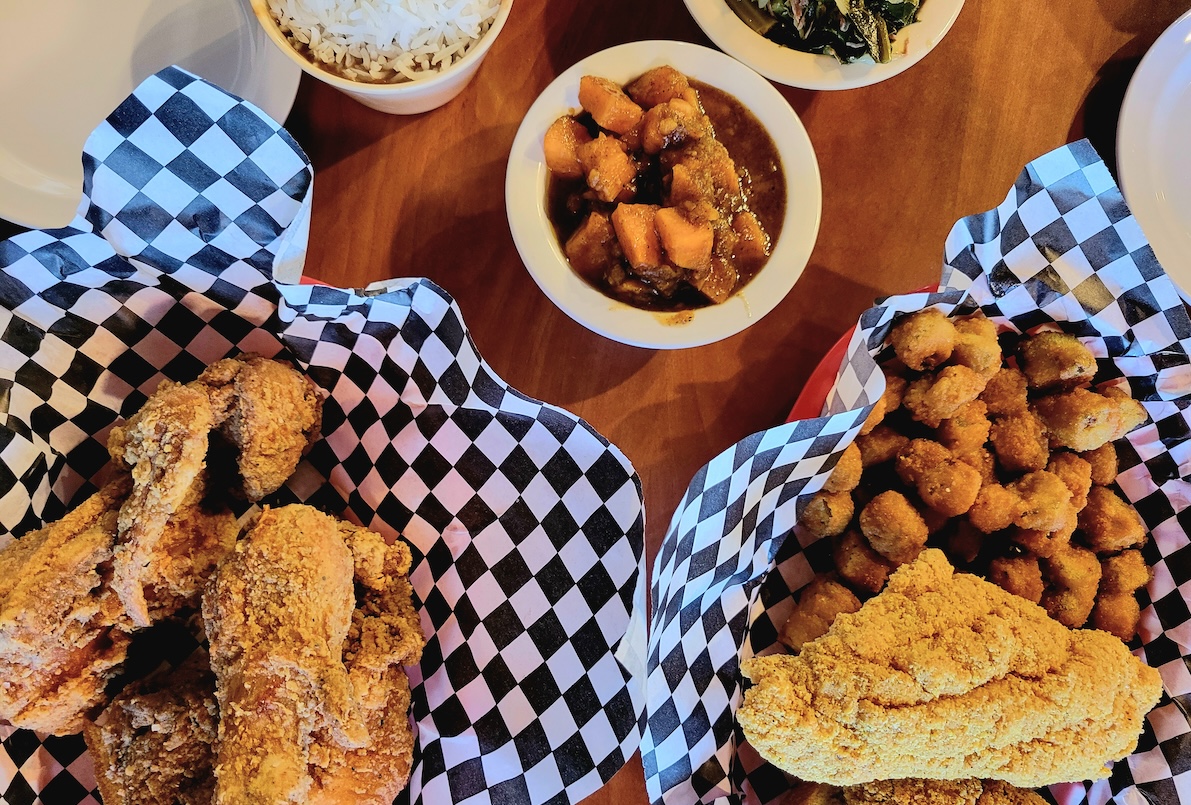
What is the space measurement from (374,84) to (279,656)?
1.03 metres

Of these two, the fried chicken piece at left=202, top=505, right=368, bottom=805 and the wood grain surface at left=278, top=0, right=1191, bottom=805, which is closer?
the fried chicken piece at left=202, top=505, right=368, bottom=805

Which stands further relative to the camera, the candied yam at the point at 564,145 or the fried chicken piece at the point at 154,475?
the candied yam at the point at 564,145

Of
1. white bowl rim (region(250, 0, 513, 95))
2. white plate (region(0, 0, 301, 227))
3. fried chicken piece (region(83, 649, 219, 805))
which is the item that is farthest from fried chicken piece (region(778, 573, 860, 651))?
white plate (region(0, 0, 301, 227))

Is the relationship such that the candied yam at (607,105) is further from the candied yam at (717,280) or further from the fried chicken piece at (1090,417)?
the fried chicken piece at (1090,417)

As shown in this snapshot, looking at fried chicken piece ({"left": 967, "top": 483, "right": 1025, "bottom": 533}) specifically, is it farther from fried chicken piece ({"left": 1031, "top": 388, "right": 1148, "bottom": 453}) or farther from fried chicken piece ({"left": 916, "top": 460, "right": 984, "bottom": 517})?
fried chicken piece ({"left": 1031, "top": 388, "right": 1148, "bottom": 453})

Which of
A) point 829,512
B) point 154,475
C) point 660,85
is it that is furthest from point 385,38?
point 829,512

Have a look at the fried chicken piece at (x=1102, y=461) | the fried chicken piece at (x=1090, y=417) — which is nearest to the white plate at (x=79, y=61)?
the fried chicken piece at (x=1090, y=417)

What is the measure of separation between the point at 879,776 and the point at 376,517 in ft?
3.53

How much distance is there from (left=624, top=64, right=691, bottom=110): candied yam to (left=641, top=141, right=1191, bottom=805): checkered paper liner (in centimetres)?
56

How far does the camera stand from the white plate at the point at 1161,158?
1717 millimetres

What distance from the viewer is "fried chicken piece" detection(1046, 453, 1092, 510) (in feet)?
5.31

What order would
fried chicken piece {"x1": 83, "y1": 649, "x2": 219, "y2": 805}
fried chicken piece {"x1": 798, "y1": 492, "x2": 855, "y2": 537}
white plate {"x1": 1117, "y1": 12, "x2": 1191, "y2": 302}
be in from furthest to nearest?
white plate {"x1": 1117, "y1": 12, "x2": 1191, "y2": 302} < fried chicken piece {"x1": 798, "y1": 492, "x2": 855, "y2": 537} < fried chicken piece {"x1": 83, "y1": 649, "x2": 219, "y2": 805}

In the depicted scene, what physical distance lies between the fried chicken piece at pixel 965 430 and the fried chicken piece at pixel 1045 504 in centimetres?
12

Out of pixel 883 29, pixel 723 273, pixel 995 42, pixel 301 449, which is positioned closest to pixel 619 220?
pixel 723 273
